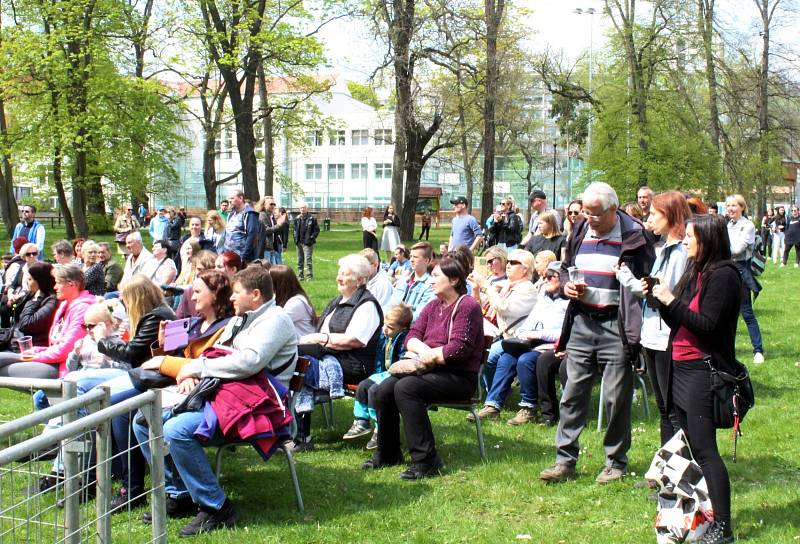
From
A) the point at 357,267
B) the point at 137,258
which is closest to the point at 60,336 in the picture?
the point at 357,267

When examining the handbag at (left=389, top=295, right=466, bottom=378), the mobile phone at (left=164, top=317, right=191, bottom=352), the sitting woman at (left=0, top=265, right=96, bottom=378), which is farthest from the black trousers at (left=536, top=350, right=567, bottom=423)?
the sitting woman at (left=0, top=265, right=96, bottom=378)

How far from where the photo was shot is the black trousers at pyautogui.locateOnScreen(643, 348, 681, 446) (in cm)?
551

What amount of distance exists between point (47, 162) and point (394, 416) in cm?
2961

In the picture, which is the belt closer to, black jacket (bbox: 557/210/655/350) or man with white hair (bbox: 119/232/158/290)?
black jacket (bbox: 557/210/655/350)

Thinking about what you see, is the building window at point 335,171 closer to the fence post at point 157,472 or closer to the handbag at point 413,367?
the handbag at point 413,367

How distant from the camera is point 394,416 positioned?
6.54 meters

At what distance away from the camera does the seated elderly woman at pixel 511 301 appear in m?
8.55

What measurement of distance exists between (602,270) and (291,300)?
2779mm

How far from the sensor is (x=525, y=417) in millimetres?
7809

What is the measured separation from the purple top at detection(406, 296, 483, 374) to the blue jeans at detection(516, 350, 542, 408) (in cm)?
156

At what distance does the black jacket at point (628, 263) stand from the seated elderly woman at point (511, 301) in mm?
2290

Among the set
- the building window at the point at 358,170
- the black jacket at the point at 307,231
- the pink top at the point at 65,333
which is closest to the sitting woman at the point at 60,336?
the pink top at the point at 65,333

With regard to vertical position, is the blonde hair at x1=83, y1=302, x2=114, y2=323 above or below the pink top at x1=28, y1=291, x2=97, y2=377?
above

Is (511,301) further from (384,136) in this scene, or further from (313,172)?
(313,172)
